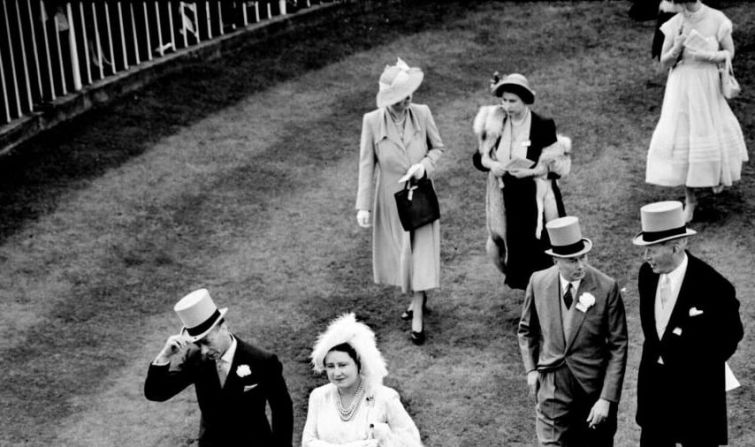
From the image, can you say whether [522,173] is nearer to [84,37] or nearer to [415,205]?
[415,205]

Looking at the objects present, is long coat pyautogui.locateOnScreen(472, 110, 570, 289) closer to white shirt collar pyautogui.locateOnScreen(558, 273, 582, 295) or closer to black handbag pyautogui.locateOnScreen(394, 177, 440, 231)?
black handbag pyautogui.locateOnScreen(394, 177, 440, 231)

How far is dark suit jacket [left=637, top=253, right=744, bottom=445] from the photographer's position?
6.30 metres

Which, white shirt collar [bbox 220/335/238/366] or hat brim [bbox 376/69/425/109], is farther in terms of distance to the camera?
hat brim [bbox 376/69/425/109]

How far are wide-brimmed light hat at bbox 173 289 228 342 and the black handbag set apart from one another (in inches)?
118

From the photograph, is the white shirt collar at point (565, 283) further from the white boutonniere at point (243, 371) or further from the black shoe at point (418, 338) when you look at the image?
the black shoe at point (418, 338)

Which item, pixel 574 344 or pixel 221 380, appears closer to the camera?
pixel 221 380

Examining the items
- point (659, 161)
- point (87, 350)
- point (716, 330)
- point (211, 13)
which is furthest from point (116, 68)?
point (716, 330)

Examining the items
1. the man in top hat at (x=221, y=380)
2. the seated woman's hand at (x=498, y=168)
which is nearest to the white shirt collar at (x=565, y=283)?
the man in top hat at (x=221, y=380)

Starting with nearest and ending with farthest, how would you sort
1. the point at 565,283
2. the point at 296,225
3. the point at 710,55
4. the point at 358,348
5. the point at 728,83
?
the point at 358,348
the point at 565,283
the point at 710,55
the point at 728,83
the point at 296,225

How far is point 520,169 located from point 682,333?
9.04 feet

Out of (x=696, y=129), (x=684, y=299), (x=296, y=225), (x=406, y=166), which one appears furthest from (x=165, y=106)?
(x=684, y=299)

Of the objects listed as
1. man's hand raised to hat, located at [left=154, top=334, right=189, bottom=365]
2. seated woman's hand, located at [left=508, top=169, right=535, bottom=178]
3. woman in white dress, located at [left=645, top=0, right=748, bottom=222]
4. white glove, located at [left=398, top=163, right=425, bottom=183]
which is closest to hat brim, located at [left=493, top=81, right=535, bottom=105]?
seated woman's hand, located at [left=508, top=169, right=535, bottom=178]

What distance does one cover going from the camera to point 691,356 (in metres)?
6.38

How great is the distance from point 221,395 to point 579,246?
2191 millimetres
